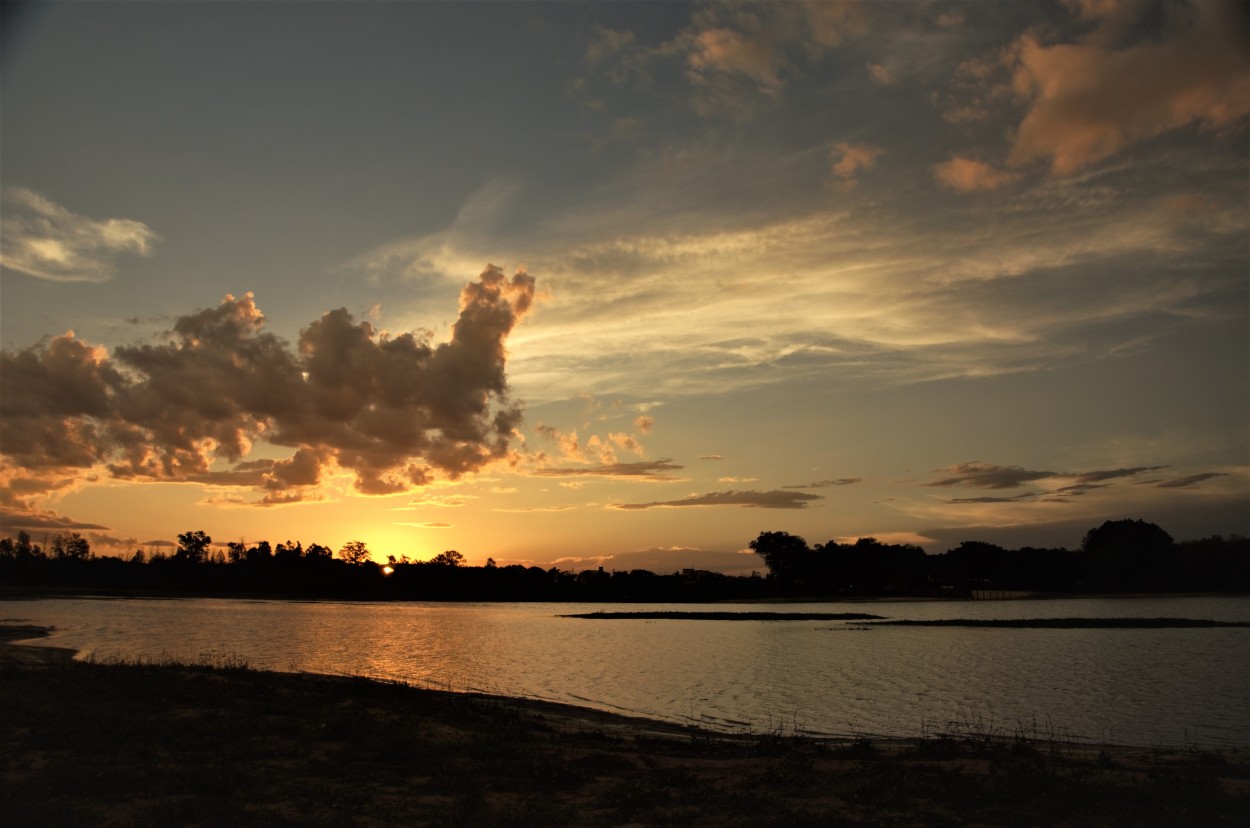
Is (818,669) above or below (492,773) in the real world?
below

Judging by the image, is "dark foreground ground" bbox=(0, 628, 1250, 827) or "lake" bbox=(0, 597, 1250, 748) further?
"lake" bbox=(0, 597, 1250, 748)

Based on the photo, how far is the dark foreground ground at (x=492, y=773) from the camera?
56.4 ft

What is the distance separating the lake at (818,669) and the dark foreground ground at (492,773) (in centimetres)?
988

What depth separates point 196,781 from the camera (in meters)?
19.0

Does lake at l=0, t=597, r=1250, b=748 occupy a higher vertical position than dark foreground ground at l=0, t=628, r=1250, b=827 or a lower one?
lower

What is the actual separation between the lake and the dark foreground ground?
988 centimetres

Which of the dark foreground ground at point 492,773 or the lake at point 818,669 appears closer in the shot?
the dark foreground ground at point 492,773

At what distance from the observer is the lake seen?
1499 inches

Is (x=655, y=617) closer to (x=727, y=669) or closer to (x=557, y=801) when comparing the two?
(x=727, y=669)

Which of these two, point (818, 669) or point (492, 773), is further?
point (818, 669)

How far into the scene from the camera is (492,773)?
2100 cm

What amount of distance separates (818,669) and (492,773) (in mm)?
44979

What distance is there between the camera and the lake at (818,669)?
125 feet

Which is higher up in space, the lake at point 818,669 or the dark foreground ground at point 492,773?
the dark foreground ground at point 492,773
